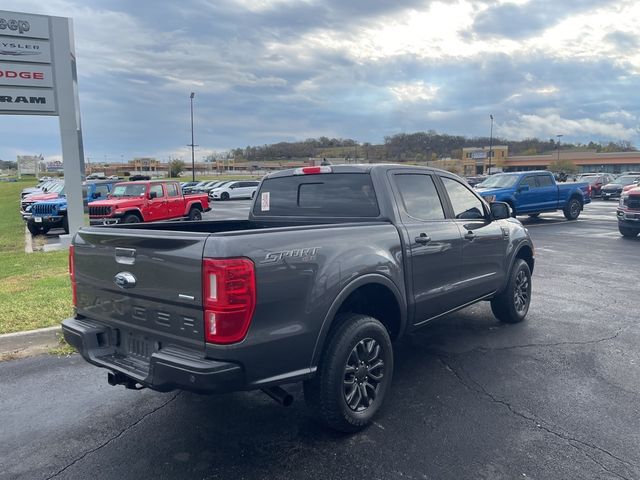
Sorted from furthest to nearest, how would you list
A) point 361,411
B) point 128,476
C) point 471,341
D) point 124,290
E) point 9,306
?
point 9,306 < point 471,341 < point 361,411 < point 124,290 < point 128,476

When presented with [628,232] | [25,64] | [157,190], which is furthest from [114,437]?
[157,190]

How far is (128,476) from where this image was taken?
304cm

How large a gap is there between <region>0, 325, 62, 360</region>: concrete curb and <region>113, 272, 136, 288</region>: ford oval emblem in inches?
101

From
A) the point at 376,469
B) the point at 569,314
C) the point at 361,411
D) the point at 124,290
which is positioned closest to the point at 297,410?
the point at 361,411

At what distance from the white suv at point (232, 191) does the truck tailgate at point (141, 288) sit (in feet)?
128

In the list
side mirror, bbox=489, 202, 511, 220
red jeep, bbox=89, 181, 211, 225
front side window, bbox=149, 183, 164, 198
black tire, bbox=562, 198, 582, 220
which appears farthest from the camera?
black tire, bbox=562, 198, 582, 220

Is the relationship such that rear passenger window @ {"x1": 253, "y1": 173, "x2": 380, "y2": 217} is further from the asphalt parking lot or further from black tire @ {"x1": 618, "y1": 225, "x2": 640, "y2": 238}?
black tire @ {"x1": 618, "y1": 225, "x2": 640, "y2": 238}

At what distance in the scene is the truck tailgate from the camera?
2.89 m

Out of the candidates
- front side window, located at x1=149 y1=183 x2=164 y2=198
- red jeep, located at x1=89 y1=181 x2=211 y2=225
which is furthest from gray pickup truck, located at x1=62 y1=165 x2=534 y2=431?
front side window, located at x1=149 y1=183 x2=164 y2=198

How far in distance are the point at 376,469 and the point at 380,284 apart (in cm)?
126

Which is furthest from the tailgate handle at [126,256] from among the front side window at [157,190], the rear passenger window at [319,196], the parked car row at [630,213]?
the front side window at [157,190]

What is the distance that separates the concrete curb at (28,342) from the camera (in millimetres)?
5082

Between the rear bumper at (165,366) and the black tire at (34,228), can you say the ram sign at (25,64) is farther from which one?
the rear bumper at (165,366)

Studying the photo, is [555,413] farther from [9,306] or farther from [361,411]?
[9,306]
